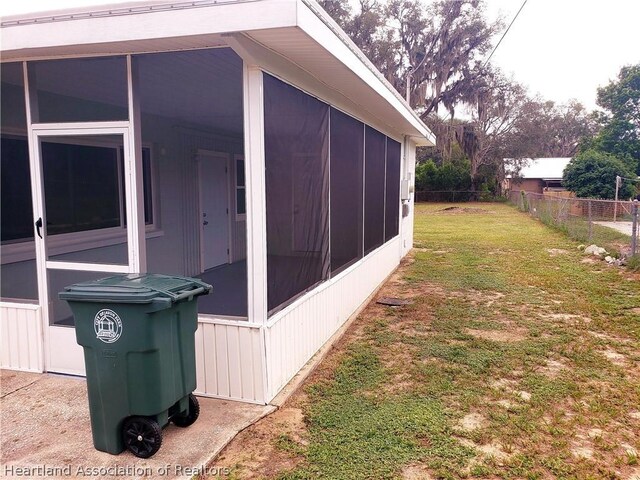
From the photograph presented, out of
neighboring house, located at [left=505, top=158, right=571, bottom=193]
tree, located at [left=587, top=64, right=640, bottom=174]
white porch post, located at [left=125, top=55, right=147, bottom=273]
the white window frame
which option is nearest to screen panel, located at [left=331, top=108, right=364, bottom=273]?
white porch post, located at [left=125, top=55, right=147, bottom=273]

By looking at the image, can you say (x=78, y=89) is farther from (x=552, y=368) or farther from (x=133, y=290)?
(x=552, y=368)

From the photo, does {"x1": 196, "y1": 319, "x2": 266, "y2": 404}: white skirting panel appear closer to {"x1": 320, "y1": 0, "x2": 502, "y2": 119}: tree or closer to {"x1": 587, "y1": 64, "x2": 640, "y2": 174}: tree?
{"x1": 320, "y1": 0, "x2": 502, "y2": 119}: tree

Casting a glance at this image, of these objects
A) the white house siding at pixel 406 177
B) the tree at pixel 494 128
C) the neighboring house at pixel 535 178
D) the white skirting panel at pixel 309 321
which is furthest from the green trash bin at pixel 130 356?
the neighboring house at pixel 535 178

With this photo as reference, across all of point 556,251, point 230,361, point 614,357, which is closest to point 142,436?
point 230,361

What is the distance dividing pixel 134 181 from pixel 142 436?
1772mm

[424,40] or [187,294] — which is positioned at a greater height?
[424,40]

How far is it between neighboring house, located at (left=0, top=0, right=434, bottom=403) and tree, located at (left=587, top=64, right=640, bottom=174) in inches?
1322

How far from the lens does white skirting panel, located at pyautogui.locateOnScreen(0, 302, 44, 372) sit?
381 centimetres

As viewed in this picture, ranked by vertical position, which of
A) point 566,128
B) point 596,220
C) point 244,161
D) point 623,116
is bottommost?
point 596,220

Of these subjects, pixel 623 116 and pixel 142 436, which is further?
pixel 623 116

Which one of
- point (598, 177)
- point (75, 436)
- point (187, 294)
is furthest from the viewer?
point (598, 177)

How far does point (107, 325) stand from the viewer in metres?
2.62

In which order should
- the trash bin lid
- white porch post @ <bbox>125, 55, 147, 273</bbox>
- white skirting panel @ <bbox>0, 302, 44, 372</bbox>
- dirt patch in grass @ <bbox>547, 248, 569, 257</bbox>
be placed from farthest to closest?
dirt patch in grass @ <bbox>547, 248, 569, 257</bbox>
white skirting panel @ <bbox>0, 302, 44, 372</bbox>
white porch post @ <bbox>125, 55, 147, 273</bbox>
the trash bin lid

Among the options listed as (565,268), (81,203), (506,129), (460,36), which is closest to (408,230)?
(565,268)
